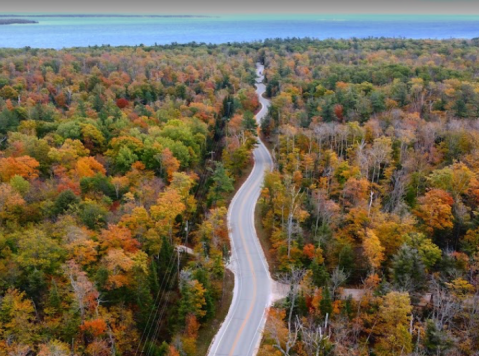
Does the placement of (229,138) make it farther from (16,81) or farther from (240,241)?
(16,81)

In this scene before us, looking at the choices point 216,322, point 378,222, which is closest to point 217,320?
point 216,322

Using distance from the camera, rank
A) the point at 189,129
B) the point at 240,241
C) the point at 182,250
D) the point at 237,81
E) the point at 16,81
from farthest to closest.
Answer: the point at 237,81
the point at 16,81
the point at 189,129
the point at 240,241
the point at 182,250

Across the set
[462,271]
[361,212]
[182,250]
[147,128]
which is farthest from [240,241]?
[147,128]

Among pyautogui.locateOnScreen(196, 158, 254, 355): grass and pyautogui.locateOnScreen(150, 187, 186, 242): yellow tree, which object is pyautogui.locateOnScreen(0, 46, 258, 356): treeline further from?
pyautogui.locateOnScreen(196, 158, 254, 355): grass

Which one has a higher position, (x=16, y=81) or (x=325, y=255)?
(x=16, y=81)

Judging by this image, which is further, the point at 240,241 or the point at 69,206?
the point at 240,241

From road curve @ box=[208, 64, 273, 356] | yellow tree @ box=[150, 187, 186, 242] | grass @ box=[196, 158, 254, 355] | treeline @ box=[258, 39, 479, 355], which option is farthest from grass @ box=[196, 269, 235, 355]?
yellow tree @ box=[150, 187, 186, 242]

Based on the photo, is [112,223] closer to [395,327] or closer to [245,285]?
[245,285]
